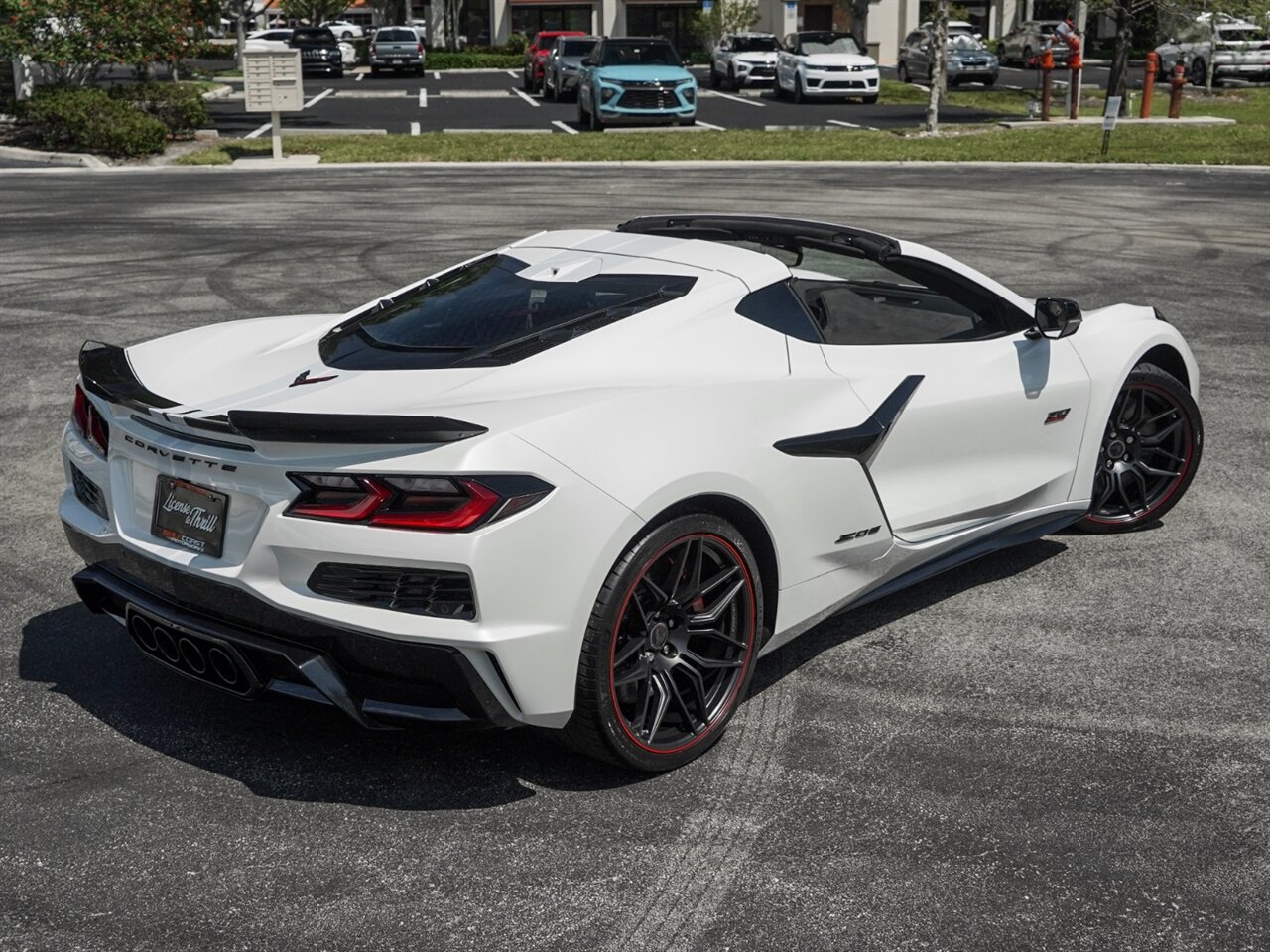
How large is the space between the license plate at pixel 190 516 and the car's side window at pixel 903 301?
216 centimetres

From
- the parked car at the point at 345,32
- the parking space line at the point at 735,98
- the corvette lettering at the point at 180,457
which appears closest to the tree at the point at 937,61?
the parking space line at the point at 735,98

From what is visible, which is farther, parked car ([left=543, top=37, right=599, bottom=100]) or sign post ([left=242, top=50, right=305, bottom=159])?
parked car ([left=543, top=37, right=599, bottom=100])

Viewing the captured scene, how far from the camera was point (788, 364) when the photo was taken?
4.55 metres

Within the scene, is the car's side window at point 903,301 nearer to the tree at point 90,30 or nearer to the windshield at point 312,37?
the tree at point 90,30

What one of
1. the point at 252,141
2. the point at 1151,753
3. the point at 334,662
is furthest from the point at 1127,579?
the point at 252,141

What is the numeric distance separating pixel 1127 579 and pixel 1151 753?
1636 millimetres

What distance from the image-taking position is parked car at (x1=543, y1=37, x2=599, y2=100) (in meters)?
36.3

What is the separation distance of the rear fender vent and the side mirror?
2.71 m

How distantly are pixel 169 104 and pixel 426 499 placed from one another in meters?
24.0

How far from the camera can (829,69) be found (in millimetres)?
35406

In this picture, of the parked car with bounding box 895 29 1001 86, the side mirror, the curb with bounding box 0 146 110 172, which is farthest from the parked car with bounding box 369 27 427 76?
the side mirror

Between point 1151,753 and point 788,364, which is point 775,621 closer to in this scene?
point 788,364

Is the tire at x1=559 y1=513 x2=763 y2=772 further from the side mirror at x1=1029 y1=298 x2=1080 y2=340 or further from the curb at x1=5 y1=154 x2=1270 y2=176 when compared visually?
the curb at x1=5 y1=154 x2=1270 y2=176

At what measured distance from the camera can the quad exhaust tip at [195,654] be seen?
392cm
